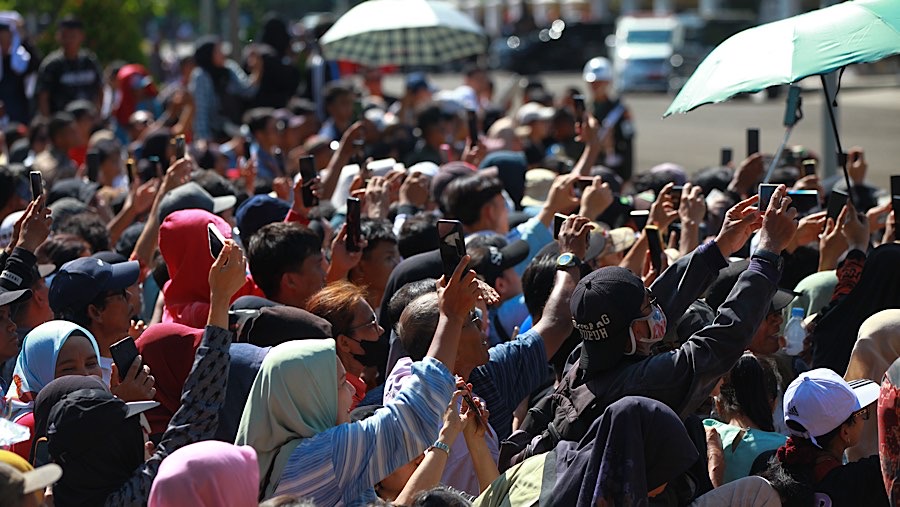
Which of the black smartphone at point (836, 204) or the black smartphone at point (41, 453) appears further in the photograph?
the black smartphone at point (836, 204)

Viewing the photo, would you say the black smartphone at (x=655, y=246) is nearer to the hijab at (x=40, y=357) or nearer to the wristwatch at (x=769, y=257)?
the wristwatch at (x=769, y=257)

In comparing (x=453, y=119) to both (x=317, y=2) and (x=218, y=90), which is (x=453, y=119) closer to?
(x=218, y=90)

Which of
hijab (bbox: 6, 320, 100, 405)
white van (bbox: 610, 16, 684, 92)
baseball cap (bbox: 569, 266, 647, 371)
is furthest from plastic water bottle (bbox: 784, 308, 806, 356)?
white van (bbox: 610, 16, 684, 92)

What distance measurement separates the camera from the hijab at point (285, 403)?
12.5 ft

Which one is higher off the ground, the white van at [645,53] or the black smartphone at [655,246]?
the black smartphone at [655,246]

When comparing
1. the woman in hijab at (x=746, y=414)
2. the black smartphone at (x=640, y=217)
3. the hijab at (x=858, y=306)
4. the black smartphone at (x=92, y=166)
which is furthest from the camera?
the black smartphone at (x=92, y=166)

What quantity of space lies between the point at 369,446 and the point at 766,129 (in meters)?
21.9

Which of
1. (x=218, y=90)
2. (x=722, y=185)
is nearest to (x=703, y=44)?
(x=218, y=90)

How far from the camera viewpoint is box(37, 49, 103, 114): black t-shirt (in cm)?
1423

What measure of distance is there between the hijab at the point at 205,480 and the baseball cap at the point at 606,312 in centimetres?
117

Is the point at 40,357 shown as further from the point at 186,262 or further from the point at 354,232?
the point at 354,232

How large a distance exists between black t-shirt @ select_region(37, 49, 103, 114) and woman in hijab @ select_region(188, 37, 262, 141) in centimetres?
121

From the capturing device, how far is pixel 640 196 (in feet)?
A: 26.7

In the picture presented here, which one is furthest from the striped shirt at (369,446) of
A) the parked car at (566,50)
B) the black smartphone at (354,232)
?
the parked car at (566,50)
